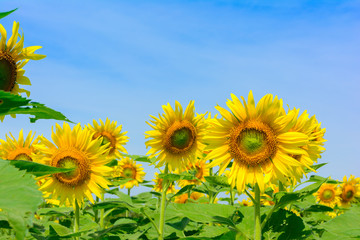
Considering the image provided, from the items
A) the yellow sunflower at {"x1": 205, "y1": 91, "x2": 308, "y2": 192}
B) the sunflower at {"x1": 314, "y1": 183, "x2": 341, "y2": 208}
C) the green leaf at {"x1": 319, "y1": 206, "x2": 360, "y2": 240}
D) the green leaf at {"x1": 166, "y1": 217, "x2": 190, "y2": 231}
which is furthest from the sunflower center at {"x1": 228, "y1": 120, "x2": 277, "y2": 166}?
the sunflower at {"x1": 314, "y1": 183, "x2": 341, "y2": 208}

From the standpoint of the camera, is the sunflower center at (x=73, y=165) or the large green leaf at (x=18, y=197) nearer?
the large green leaf at (x=18, y=197)

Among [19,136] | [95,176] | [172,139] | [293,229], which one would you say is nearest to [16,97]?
[293,229]

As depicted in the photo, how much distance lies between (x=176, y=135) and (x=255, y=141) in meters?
2.07

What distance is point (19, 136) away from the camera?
5934 mm

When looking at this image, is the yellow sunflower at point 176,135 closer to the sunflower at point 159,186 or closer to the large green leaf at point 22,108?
the sunflower at point 159,186

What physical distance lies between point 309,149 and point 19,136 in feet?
13.9

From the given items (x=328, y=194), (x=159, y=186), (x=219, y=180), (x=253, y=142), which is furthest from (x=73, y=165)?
(x=328, y=194)

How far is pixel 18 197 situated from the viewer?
3.80ft

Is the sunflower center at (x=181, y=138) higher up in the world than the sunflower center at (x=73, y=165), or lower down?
higher up

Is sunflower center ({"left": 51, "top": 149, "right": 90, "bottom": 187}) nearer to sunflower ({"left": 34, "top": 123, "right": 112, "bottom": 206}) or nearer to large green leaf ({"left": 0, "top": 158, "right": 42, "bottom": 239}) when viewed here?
sunflower ({"left": 34, "top": 123, "right": 112, "bottom": 206})

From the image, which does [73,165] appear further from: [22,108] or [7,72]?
[22,108]

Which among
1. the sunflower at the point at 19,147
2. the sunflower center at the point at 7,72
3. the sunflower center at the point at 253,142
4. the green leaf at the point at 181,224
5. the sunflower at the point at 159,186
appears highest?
the sunflower at the point at 159,186

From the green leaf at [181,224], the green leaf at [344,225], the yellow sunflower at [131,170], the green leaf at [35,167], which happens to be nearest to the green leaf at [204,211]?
the green leaf at [344,225]

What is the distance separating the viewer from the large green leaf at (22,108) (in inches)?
63.4
